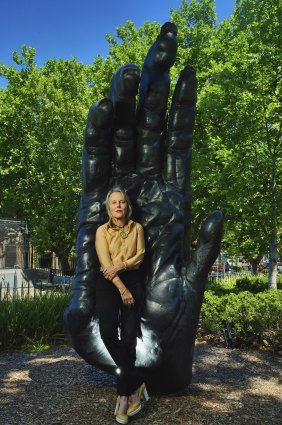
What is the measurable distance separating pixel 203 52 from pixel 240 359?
14320mm

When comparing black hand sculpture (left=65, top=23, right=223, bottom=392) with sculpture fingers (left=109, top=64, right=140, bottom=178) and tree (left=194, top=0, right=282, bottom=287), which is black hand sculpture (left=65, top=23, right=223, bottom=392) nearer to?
sculpture fingers (left=109, top=64, right=140, bottom=178)

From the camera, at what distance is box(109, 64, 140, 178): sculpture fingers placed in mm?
4133

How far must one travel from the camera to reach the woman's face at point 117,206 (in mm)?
3598

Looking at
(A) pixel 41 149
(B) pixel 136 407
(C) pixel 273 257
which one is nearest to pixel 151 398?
(B) pixel 136 407

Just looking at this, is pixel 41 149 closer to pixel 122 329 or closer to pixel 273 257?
pixel 273 257

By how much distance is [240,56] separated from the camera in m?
11.2

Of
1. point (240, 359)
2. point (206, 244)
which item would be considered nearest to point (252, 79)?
point (240, 359)

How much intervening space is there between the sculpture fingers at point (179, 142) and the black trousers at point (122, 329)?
1.47 metres

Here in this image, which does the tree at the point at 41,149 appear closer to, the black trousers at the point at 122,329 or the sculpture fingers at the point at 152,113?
the sculpture fingers at the point at 152,113

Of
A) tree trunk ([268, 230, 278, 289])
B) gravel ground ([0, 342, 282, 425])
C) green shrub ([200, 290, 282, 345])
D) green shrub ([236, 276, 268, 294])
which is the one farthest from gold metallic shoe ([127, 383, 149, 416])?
green shrub ([236, 276, 268, 294])

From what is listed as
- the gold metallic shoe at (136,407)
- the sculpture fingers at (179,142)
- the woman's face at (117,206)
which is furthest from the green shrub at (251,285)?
the woman's face at (117,206)

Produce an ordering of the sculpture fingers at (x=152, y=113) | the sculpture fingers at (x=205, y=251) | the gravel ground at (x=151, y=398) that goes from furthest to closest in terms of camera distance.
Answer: the sculpture fingers at (x=152, y=113)
the sculpture fingers at (x=205, y=251)
the gravel ground at (x=151, y=398)

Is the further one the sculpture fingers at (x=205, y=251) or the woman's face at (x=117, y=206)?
the sculpture fingers at (x=205, y=251)

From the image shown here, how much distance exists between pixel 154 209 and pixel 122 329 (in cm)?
133
